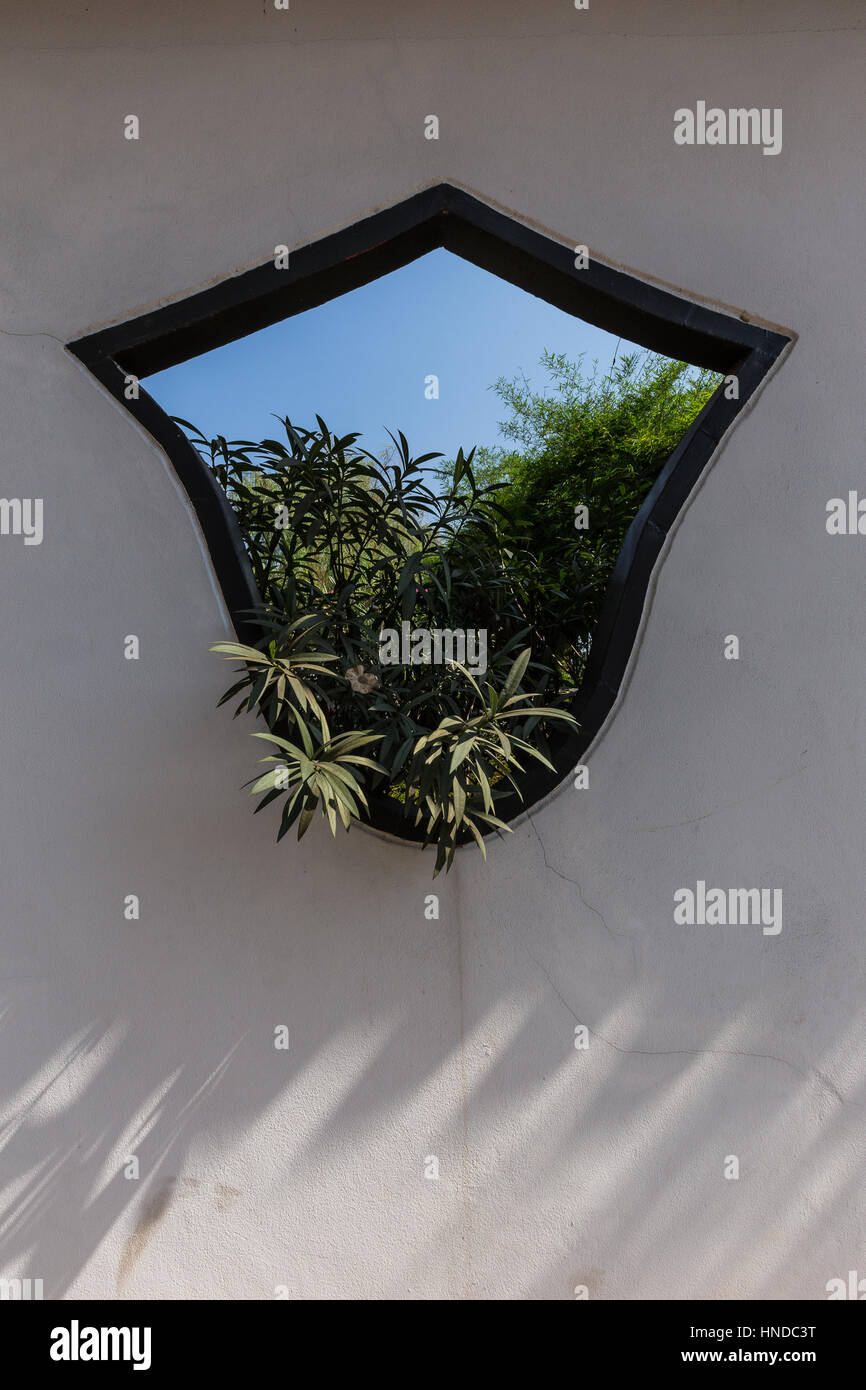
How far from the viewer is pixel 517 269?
167cm

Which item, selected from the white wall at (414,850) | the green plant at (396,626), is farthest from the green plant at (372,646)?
the white wall at (414,850)

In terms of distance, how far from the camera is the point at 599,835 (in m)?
1.54

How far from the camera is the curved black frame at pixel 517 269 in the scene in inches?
61.2

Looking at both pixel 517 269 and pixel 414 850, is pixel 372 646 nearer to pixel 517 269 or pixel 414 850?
pixel 414 850

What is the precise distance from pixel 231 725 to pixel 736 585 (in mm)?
1048

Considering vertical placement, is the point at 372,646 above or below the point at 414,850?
above

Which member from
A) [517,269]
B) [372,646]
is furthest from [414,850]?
[517,269]

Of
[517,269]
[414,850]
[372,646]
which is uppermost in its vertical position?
[517,269]

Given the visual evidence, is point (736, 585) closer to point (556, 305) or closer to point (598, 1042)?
point (556, 305)

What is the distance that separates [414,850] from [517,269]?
123cm

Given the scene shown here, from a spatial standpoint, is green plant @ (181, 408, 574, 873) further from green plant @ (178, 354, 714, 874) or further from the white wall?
the white wall

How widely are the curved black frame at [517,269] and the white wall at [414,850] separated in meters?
0.05

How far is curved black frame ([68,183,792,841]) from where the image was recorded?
155 centimetres

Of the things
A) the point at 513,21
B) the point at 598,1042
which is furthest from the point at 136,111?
the point at 598,1042
